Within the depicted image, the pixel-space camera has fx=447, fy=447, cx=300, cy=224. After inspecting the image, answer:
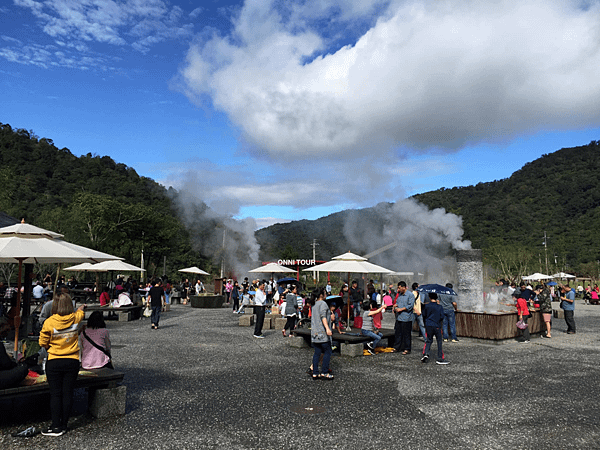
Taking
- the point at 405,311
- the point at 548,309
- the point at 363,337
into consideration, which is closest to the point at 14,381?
the point at 363,337

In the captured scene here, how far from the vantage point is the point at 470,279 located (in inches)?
699

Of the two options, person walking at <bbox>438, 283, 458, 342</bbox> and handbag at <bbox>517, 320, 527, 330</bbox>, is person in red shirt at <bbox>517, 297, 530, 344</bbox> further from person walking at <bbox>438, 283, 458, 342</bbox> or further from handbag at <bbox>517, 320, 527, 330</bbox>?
person walking at <bbox>438, 283, 458, 342</bbox>

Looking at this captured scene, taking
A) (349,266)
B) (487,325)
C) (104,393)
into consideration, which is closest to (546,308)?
(487,325)

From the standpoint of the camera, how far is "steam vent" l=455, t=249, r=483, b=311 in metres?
17.7

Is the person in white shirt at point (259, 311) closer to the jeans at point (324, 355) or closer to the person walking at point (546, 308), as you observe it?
the jeans at point (324, 355)

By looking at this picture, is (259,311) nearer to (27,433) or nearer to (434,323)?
(434,323)

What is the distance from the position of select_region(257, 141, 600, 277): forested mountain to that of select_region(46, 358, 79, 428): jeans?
2012 inches

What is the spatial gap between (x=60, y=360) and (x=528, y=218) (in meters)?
82.7

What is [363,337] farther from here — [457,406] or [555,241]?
[555,241]

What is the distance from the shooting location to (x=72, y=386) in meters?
4.75

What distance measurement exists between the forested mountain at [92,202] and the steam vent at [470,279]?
31.4 m

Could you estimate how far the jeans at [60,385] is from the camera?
15.1 feet

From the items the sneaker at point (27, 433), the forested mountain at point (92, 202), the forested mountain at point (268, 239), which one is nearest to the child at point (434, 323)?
the sneaker at point (27, 433)

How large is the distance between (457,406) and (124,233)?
40.5m
